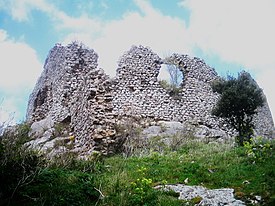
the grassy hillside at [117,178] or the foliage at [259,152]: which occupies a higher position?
the foliage at [259,152]

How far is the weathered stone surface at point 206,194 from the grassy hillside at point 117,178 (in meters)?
0.16

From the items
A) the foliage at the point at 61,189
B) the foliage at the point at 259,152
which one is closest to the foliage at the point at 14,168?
the foliage at the point at 61,189

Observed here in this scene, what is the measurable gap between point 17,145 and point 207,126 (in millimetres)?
16206

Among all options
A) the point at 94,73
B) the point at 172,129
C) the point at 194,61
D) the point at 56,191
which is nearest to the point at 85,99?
the point at 94,73

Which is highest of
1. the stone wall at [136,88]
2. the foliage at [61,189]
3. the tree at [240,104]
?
the stone wall at [136,88]

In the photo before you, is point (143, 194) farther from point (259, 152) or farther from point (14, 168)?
point (259, 152)

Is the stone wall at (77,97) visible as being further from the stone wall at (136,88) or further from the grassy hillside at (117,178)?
the grassy hillside at (117,178)

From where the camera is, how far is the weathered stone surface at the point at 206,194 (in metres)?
6.50

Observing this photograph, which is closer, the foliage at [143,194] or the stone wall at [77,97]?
the foliage at [143,194]

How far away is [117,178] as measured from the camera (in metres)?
7.88

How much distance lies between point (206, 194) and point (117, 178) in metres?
1.99

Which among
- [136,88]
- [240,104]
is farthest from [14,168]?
[136,88]

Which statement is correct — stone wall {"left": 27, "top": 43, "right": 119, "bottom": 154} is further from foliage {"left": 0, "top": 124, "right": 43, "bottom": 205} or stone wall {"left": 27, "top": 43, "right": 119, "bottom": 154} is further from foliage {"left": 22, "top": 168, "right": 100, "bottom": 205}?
foliage {"left": 0, "top": 124, "right": 43, "bottom": 205}

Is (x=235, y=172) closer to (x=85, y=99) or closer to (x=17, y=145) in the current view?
(x=17, y=145)
